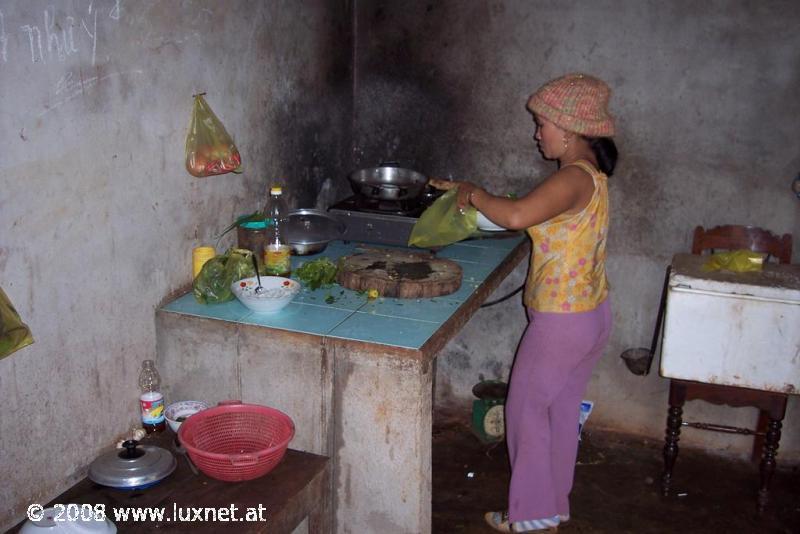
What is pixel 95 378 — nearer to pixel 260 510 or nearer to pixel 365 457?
pixel 260 510

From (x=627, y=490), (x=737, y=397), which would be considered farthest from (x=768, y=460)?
(x=627, y=490)

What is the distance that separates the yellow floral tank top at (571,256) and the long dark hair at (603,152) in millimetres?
67

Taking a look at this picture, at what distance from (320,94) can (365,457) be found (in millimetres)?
2050

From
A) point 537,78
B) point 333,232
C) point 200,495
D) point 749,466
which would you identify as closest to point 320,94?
point 333,232

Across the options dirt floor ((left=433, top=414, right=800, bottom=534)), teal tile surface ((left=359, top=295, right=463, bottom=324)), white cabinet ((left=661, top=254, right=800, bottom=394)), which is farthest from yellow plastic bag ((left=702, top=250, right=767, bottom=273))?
teal tile surface ((left=359, top=295, right=463, bottom=324))

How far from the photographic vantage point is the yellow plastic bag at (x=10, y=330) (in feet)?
7.31

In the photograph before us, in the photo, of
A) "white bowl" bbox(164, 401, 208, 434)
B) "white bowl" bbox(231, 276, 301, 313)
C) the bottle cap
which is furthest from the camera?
the bottle cap

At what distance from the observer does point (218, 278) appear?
125 inches

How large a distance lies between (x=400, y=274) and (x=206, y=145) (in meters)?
0.95

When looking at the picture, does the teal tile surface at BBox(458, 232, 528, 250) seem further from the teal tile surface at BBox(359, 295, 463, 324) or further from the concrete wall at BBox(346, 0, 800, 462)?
the teal tile surface at BBox(359, 295, 463, 324)

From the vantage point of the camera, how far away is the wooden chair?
3850mm

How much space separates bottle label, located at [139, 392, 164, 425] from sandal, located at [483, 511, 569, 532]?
5.31 feet

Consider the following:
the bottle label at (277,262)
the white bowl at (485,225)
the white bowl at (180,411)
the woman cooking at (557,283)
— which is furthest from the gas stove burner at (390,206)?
the white bowl at (180,411)

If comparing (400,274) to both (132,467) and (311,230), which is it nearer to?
(311,230)
